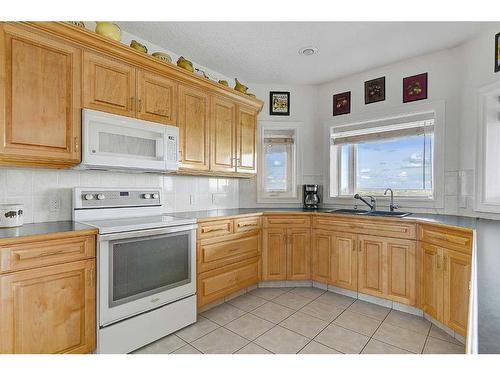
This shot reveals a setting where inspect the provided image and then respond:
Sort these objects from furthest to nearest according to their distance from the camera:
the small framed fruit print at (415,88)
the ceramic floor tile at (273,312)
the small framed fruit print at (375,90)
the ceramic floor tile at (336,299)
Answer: the small framed fruit print at (375,90) < the small framed fruit print at (415,88) < the ceramic floor tile at (336,299) < the ceramic floor tile at (273,312)

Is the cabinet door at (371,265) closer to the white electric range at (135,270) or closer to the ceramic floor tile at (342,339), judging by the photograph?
the ceramic floor tile at (342,339)

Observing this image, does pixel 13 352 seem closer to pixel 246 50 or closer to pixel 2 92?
pixel 2 92

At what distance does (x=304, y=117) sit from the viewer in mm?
3672

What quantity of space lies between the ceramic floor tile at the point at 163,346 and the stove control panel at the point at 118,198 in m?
1.10

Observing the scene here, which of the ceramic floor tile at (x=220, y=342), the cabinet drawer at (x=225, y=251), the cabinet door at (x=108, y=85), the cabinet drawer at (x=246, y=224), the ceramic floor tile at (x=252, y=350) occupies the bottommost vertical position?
the ceramic floor tile at (x=220, y=342)

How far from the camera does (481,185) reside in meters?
2.41

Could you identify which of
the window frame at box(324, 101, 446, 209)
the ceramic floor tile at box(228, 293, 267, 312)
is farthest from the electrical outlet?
the window frame at box(324, 101, 446, 209)

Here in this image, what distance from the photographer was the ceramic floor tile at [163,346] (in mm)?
1852

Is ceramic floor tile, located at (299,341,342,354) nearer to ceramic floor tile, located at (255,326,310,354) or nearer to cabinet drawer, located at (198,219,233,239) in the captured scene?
ceramic floor tile, located at (255,326,310,354)

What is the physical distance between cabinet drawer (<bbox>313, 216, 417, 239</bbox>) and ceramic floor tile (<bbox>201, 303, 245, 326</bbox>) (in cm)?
123

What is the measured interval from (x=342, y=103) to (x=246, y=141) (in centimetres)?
138

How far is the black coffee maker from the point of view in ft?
11.3

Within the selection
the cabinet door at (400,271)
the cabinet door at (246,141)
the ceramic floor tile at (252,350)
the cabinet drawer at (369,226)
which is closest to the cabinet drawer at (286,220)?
the cabinet drawer at (369,226)

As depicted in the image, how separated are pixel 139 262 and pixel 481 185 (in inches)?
117
